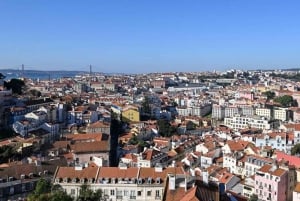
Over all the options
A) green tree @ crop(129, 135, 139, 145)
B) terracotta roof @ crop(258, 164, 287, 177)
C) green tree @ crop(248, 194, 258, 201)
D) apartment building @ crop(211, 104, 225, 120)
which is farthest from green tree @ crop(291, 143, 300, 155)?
apartment building @ crop(211, 104, 225, 120)

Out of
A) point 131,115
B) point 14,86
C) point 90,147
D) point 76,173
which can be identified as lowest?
point 131,115

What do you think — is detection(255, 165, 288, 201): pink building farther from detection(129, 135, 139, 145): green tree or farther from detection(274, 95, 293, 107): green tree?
detection(274, 95, 293, 107): green tree

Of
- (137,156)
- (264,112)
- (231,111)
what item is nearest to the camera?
(137,156)

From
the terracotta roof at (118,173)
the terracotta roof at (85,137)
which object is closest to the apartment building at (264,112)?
the terracotta roof at (85,137)

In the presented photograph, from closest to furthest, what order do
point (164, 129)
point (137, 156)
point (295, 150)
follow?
1. point (137, 156)
2. point (295, 150)
3. point (164, 129)

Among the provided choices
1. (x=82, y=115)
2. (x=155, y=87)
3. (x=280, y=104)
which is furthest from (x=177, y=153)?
(x=155, y=87)

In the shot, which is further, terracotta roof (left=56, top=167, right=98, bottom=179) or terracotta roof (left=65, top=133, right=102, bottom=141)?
terracotta roof (left=65, top=133, right=102, bottom=141)

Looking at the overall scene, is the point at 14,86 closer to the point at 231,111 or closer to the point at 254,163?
the point at 231,111

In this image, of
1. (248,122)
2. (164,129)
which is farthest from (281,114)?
(164,129)

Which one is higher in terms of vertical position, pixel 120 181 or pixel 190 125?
pixel 120 181

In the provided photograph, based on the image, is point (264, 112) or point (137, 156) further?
point (264, 112)
